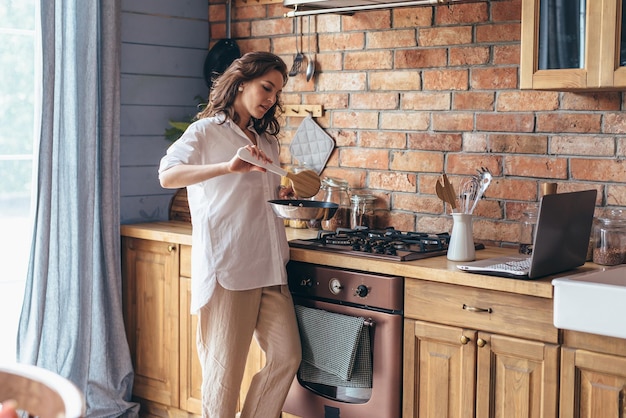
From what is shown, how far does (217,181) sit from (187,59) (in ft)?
4.30

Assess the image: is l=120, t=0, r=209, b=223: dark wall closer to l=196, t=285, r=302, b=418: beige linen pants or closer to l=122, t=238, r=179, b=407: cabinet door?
l=122, t=238, r=179, b=407: cabinet door

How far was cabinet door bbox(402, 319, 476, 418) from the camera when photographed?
294cm

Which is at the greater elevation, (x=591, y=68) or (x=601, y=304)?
(x=591, y=68)

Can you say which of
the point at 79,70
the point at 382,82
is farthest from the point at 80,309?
the point at 382,82

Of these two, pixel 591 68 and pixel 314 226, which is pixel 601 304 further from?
pixel 314 226

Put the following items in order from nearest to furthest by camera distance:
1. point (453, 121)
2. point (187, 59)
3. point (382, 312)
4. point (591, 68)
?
1. point (591, 68)
2. point (382, 312)
3. point (453, 121)
4. point (187, 59)

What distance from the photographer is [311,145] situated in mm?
4059

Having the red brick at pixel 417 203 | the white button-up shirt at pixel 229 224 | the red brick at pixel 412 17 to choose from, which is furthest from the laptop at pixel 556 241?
the red brick at pixel 412 17

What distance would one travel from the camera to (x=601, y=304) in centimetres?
252

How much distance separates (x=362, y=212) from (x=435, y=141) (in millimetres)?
427

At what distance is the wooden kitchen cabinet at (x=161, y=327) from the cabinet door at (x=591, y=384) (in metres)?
1.42

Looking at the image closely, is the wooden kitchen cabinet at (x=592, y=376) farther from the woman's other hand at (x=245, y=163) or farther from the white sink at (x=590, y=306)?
the woman's other hand at (x=245, y=163)

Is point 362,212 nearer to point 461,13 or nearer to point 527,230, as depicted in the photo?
point 527,230

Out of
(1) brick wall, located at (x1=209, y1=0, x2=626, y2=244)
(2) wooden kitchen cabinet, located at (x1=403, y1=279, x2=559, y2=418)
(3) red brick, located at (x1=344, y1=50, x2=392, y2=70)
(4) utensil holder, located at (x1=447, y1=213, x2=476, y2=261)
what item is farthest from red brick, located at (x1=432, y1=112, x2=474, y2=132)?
(2) wooden kitchen cabinet, located at (x1=403, y1=279, x2=559, y2=418)
